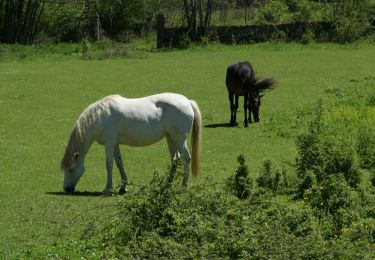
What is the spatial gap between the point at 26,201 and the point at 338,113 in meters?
9.28

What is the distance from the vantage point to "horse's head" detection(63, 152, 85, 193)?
13023mm

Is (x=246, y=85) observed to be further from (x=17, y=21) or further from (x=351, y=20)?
(x=17, y=21)

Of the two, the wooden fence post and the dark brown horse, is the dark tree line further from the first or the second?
the dark brown horse

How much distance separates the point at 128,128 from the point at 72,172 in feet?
3.61

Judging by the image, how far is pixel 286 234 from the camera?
29.8 feet

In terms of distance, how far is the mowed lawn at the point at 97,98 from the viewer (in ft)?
38.0

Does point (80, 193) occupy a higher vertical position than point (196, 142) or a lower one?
lower

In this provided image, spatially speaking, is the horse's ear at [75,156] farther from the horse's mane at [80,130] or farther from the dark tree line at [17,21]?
the dark tree line at [17,21]

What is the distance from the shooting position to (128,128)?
13.2 metres

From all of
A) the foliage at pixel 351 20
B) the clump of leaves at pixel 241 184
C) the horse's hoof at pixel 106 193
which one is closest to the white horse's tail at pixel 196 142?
the clump of leaves at pixel 241 184

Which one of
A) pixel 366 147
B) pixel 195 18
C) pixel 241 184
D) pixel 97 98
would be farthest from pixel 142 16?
pixel 241 184

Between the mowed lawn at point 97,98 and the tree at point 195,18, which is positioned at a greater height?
the tree at point 195,18

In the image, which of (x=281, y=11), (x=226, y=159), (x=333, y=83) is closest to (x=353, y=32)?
(x=281, y=11)

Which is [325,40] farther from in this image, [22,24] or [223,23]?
[22,24]
